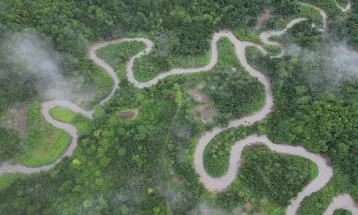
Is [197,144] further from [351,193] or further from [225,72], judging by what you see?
[351,193]

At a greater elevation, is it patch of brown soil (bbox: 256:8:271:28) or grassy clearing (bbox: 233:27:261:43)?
patch of brown soil (bbox: 256:8:271:28)

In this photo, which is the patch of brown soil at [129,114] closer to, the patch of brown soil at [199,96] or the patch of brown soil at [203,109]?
the patch of brown soil at [203,109]

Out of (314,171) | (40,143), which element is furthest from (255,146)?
(40,143)

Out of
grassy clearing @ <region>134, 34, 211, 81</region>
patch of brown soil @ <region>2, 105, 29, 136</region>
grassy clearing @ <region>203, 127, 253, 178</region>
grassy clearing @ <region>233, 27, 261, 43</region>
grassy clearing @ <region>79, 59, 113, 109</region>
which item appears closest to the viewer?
grassy clearing @ <region>203, 127, 253, 178</region>

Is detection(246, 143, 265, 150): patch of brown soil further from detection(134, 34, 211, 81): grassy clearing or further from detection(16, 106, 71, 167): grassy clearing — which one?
detection(16, 106, 71, 167): grassy clearing

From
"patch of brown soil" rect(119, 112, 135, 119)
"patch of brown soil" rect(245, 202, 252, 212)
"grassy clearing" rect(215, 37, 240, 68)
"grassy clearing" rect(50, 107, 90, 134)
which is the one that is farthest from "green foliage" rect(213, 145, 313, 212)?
"grassy clearing" rect(50, 107, 90, 134)
